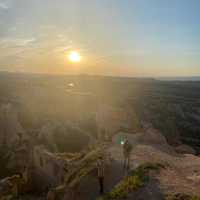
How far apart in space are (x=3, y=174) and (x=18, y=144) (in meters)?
4.02

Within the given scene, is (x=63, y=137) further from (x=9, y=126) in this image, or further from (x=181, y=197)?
(x=181, y=197)

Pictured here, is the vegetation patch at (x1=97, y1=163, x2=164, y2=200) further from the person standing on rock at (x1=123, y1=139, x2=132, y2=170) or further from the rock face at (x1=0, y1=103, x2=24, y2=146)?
the rock face at (x1=0, y1=103, x2=24, y2=146)

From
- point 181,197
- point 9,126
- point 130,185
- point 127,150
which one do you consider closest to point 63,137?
point 9,126

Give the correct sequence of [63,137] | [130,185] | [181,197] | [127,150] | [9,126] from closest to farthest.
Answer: [181,197] → [130,185] → [127,150] → [63,137] → [9,126]

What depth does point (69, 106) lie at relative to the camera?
1971 inches

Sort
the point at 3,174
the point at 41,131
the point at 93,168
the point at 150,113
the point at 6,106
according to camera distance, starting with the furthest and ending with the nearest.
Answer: the point at 150,113 < the point at 6,106 < the point at 41,131 < the point at 3,174 < the point at 93,168

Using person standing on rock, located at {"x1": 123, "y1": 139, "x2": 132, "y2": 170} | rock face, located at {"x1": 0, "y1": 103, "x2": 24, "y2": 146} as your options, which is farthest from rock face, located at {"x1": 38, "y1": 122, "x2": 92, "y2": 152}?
person standing on rock, located at {"x1": 123, "y1": 139, "x2": 132, "y2": 170}

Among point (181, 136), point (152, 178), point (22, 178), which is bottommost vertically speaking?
point (181, 136)

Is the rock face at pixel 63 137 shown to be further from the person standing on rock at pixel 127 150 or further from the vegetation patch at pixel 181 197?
the vegetation patch at pixel 181 197

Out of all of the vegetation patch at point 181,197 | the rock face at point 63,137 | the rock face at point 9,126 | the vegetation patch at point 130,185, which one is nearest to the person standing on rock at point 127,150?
the vegetation patch at point 130,185

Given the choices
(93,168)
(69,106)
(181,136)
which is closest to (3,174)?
(93,168)

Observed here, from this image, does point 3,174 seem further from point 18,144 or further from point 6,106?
point 6,106

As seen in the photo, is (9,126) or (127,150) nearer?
(127,150)

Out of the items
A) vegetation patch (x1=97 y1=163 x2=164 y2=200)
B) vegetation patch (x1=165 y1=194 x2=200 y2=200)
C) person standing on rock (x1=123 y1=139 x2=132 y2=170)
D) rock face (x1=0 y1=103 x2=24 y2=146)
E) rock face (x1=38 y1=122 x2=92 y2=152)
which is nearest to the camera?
vegetation patch (x1=165 y1=194 x2=200 y2=200)
